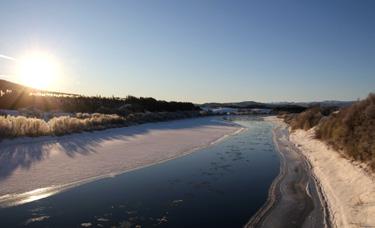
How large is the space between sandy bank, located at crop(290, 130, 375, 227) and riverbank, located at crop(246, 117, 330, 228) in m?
0.25

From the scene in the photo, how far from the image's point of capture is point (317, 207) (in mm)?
8398

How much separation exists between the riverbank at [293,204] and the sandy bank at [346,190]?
0.81 feet

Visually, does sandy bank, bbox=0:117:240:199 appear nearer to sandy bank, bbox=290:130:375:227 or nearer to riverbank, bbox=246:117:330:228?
riverbank, bbox=246:117:330:228

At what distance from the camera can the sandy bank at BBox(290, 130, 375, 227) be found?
720 centimetres

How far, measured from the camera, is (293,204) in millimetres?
8648

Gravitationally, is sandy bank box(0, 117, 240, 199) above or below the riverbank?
above

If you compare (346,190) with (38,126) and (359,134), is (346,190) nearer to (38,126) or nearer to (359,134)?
(359,134)

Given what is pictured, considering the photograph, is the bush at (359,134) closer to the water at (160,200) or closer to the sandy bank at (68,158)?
the water at (160,200)

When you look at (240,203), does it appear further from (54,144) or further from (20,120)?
(20,120)

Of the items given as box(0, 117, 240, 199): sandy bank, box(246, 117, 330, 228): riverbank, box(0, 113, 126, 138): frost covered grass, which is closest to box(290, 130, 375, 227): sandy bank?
box(246, 117, 330, 228): riverbank

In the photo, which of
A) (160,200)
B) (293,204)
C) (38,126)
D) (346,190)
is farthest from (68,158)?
(346,190)

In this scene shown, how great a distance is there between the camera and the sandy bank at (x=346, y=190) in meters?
7.20

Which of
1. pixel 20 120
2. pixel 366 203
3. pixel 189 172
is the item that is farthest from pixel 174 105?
pixel 366 203

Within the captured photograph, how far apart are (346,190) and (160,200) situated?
4.61 m
